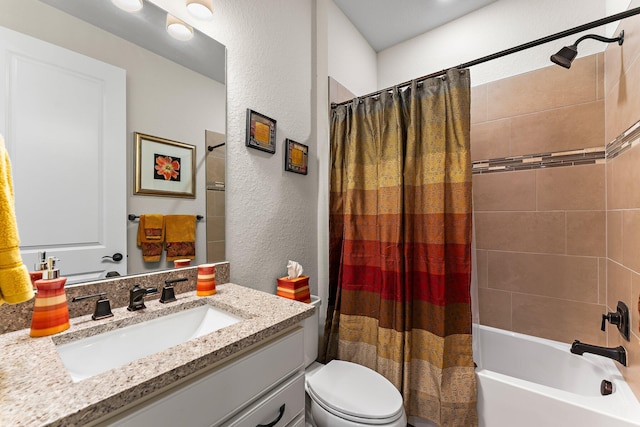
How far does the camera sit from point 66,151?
2.67 ft

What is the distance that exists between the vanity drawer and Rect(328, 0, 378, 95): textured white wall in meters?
1.94

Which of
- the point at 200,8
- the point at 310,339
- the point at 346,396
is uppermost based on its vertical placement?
the point at 200,8

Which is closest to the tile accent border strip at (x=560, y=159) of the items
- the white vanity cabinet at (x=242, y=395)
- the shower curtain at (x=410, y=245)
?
the shower curtain at (x=410, y=245)

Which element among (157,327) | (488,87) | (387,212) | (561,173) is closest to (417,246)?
(387,212)

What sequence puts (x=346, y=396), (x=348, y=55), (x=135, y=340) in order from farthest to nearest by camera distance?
(x=348, y=55), (x=346, y=396), (x=135, y=340)

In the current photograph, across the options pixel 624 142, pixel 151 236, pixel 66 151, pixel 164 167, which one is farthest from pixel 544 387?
pixel 66 151

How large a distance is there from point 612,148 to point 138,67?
2372 mm

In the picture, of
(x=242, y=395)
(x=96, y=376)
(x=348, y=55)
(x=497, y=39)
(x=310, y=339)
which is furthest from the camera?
(x=348, y=55)

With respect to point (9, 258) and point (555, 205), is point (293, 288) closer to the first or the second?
point (9, 258)

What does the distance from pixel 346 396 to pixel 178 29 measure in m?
1.78

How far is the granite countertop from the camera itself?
1.37 ft


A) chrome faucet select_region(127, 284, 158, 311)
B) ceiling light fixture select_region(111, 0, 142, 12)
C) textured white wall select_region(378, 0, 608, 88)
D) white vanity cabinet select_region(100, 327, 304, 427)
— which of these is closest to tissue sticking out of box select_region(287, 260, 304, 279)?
white vanity cabinet select_region(100, 327, 304, 427)

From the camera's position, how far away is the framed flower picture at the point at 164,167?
99cm

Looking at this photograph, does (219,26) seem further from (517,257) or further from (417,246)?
(517,257)
